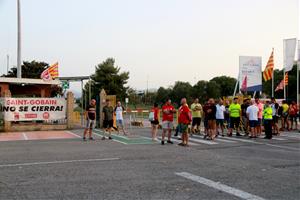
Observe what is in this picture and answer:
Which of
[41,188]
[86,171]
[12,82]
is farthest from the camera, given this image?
[12,82]

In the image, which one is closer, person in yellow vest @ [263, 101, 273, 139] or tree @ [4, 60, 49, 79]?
person in yellow vest @ [263, 101, 273, 139]

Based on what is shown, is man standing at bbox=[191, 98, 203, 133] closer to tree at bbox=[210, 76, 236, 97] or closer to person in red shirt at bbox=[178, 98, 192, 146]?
person in red shirt at bbox=[178, 98, 192, 146]

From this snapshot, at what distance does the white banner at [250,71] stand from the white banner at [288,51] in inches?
154

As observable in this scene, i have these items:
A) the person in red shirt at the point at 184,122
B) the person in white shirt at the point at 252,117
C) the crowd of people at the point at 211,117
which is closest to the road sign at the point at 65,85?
the crowd of people at the point at 211,117

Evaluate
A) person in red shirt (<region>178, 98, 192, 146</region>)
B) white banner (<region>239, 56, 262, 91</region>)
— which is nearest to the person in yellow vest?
person in red shirt (<region>178, 98, 192, 146</region>)

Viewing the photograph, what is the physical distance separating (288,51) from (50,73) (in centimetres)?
1751

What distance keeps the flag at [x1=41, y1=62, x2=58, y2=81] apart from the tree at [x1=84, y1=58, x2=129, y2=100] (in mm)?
29800

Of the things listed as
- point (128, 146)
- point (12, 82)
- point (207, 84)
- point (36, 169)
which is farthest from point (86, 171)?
point (207, 84)

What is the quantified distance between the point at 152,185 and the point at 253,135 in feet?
37.8

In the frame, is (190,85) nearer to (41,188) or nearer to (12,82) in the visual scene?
(12,82)

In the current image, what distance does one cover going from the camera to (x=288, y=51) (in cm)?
3030

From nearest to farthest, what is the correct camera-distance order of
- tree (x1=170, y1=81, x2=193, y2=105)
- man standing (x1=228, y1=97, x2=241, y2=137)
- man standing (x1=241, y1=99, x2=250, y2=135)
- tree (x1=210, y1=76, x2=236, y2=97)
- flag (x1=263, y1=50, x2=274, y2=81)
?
man standing (x1=228, y1=97, x2=241, y2=137), man standing (x1=241, y1=99, x2=250, y2=135), flag (x1=263, y1=50, x2=274, y2=81), tree (x1=170, y1=81, x2=193, y2=105), tree (x1=210, y1=76, x2=236, y2=97)

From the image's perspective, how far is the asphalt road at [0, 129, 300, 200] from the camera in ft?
24.1

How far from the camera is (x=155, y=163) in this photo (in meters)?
10.7
